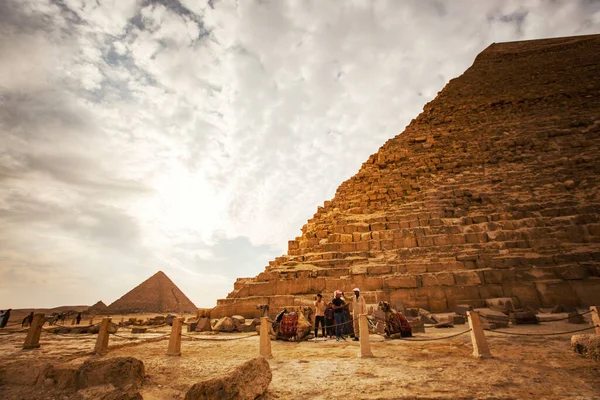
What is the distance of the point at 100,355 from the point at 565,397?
256 inches

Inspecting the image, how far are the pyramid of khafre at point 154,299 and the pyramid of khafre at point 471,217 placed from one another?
2452 centimetres

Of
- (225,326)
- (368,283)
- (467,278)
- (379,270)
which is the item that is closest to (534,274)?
(467,278)

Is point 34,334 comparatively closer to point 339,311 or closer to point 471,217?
point 339,311

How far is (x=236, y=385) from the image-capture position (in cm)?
245

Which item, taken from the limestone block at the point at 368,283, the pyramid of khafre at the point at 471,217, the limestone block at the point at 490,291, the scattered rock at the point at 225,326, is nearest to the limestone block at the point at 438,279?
the pyramid of khafre at the point at 471,217

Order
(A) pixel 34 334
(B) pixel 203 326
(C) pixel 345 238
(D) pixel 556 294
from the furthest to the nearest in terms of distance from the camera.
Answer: (C) pixel 345 238 < (B) pixel 203 326 < (D) pixel 556 294 < (A) pixel 34 334

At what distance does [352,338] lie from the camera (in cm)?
638

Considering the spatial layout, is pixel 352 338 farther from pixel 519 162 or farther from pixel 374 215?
pixel 519 162

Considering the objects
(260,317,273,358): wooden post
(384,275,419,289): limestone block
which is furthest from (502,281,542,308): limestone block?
(260,317,273,358): wooden post

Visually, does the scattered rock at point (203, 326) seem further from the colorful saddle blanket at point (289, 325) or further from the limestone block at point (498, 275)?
the limestone block at point (498, 275)

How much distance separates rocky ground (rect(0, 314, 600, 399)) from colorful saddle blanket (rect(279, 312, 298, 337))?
113cm

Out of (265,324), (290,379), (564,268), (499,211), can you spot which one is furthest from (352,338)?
(499,211)

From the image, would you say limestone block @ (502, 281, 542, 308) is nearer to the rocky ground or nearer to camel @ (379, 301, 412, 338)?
the rocky ground

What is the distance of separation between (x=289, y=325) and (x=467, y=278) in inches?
215
